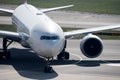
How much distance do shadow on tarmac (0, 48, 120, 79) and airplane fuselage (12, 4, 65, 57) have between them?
1723mm

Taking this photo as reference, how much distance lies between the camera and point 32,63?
40.8 m

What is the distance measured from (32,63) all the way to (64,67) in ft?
10.9

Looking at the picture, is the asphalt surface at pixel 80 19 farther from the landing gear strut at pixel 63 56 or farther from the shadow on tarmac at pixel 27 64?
the landing gear strut at pixel 63 56

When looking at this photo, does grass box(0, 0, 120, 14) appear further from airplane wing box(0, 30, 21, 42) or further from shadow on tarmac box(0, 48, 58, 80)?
airplane wing box(0, 30, 21, 42)

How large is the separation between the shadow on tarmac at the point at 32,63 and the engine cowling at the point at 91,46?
3.31 feet

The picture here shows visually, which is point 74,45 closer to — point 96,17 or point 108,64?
point 108,64

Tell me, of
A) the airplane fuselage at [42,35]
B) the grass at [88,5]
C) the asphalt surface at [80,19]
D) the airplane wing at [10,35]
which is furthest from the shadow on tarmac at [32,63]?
the grass at [88,5]

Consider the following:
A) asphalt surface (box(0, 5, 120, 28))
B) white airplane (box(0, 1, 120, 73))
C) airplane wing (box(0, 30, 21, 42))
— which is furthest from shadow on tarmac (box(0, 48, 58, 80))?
asphalt surface (box(0, 5, 120, 28))

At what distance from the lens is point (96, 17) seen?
83.9 meters

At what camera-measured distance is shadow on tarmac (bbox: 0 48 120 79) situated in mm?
35938

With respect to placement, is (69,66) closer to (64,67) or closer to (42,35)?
(64,67)

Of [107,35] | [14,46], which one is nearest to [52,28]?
[14,46]

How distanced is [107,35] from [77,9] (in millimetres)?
34702

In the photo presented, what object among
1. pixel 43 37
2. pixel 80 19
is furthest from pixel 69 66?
pixel 80 19
